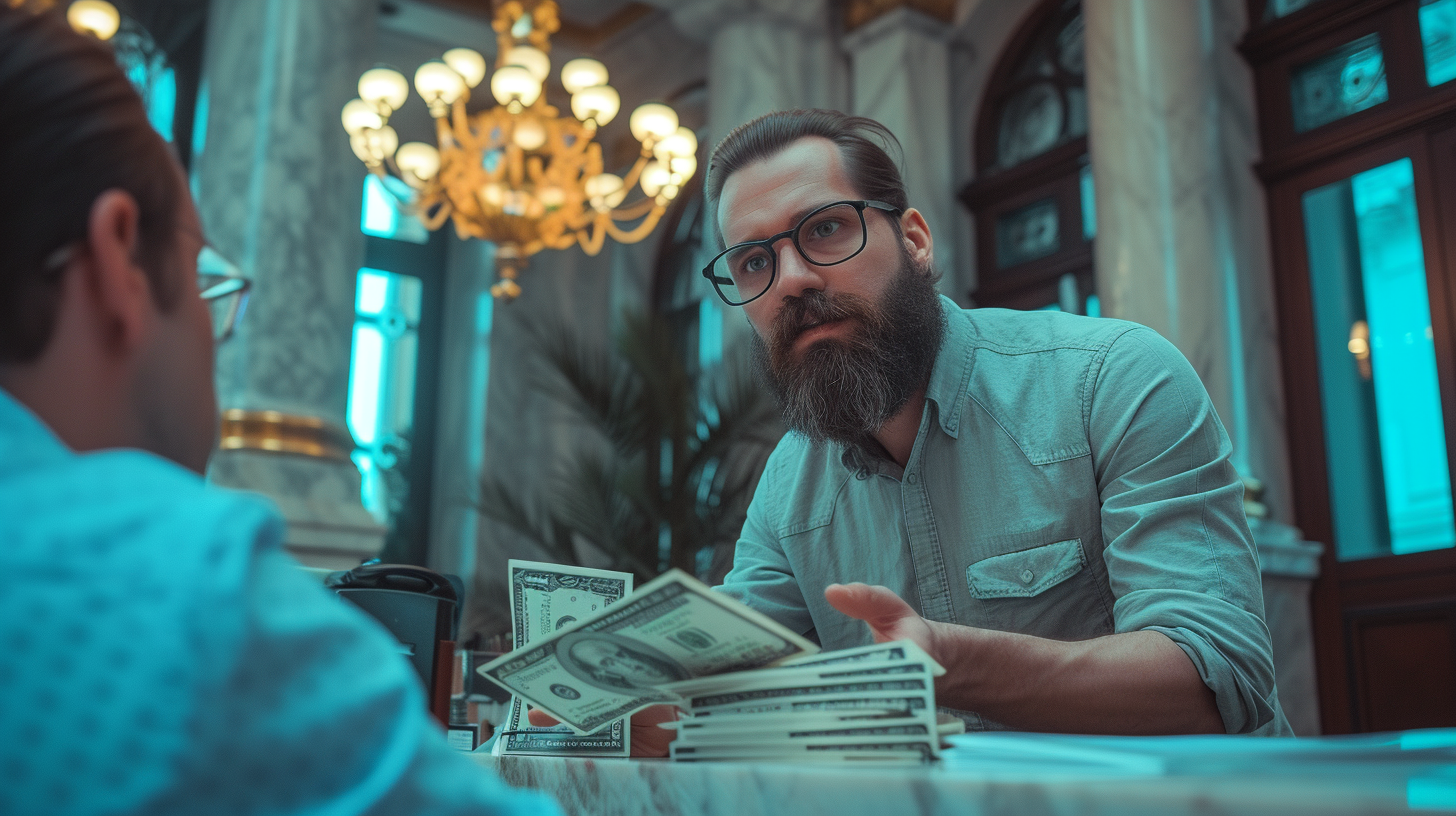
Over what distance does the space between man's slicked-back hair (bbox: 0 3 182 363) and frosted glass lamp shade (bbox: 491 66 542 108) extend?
560cm

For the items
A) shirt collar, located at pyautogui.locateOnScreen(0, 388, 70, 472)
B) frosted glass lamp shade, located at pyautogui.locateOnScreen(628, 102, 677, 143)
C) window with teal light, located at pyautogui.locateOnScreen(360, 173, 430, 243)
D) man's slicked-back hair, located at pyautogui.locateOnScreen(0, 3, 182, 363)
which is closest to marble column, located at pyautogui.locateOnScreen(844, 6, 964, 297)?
frosted glass lamp shade, located at pyautogui.locateOnScreen(628, 102, 677, 143)

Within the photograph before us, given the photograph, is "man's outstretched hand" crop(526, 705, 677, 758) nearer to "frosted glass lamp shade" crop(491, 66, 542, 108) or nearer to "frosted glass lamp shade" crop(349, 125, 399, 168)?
"frosted glass lamp shade" crop(349, 125, 399, 168)

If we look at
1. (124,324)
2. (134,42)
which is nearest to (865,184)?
(124,324)

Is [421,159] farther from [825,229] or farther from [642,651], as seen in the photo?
[642,651]

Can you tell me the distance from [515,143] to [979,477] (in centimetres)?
468

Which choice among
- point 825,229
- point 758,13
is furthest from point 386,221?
point 825,229

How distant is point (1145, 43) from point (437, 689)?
4.99m

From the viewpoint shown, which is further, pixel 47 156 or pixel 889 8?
pixel 889 8

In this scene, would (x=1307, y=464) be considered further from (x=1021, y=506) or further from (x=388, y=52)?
(x=388, y=52)

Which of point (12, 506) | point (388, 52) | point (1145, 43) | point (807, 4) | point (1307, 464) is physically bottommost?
point (12, 506)

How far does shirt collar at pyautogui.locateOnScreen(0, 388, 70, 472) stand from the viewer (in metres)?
0.64

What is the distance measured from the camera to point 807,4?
7.62m

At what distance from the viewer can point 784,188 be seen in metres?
2.03

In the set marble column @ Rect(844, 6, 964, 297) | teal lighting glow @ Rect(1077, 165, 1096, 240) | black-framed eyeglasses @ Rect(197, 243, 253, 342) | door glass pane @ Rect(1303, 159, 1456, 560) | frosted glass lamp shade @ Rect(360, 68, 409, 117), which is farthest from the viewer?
marble column @ Rect(844, 6, 964, 297)
